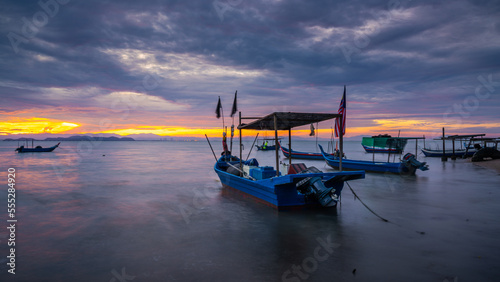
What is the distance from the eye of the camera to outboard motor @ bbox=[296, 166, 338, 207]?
409 inches

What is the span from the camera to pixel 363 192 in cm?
1603

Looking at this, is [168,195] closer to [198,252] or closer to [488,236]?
[198,252]

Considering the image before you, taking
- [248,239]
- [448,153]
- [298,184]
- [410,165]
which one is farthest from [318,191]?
[448,153]

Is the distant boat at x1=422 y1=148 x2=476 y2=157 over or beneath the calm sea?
over

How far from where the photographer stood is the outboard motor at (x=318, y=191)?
1038 centimetres

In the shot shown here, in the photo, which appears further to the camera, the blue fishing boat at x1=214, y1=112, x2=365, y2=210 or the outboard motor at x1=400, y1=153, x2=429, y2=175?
the outboard motor at x1=400, y1=153, x2=429, y2=175

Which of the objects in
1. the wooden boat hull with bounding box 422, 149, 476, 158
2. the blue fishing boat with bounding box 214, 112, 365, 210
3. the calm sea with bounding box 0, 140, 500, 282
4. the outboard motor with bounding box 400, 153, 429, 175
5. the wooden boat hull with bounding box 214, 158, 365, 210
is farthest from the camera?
the wooden boat hull with bounding box 422, 149, 476, 158

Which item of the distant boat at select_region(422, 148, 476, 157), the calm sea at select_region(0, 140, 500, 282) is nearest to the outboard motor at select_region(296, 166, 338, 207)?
the calm sea at select_region(0, 140, 500, 282)

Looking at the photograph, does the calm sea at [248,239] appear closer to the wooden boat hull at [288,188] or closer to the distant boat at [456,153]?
the wooden boat hull at [288,188]

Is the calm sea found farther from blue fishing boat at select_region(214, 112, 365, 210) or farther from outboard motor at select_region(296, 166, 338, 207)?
outboard motor at select_region(296, 166, 338, 207)

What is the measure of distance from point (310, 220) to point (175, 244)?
4708 millimetres

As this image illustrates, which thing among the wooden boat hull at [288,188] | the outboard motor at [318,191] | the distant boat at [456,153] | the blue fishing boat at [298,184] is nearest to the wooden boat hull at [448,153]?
the distant boat at [456,153]

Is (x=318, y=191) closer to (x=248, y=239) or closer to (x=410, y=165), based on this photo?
(x=248, y=239)

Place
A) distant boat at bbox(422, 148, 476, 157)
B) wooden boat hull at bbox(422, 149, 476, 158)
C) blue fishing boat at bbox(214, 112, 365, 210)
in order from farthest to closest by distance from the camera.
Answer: wooden boat hull at bbox(422, 149, 476, 158), distant boat at bbox(422, 148, 476, 157), blue fishing boat at bbox(214, 112, 365, 210)
